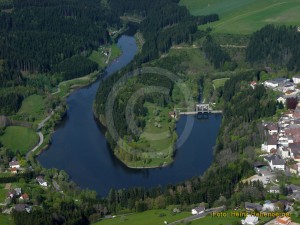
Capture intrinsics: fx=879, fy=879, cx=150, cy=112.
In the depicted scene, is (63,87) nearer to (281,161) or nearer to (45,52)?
(45,52)

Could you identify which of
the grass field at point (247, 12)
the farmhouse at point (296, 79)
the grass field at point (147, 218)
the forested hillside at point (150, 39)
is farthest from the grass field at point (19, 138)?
the grass field at point (247, 12)

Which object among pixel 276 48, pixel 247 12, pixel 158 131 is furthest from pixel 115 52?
pixel 158 131

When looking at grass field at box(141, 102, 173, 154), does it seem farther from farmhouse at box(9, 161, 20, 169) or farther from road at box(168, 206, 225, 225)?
road at box(168, 206, 225, 225)

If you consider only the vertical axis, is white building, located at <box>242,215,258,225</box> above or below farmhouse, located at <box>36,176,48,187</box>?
below

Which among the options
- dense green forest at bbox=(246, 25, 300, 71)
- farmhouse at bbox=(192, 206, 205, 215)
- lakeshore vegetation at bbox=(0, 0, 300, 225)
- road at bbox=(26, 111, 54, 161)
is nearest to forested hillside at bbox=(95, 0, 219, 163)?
lakeshore vegetation at bbox=(0, 0, 300, 225)

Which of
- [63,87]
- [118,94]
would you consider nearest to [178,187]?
[118,94]

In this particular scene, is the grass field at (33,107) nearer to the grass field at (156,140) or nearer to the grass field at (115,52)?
the grass field at (156,140)
